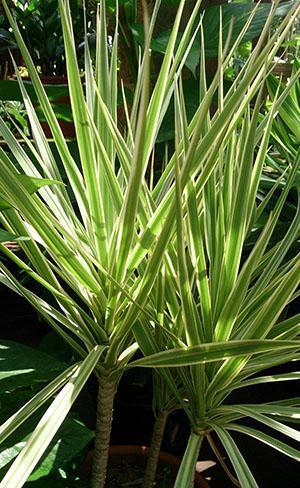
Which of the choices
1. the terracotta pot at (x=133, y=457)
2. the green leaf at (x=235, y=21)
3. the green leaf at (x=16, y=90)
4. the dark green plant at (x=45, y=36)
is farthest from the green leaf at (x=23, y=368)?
the dark green plant at (x=45, y=36)

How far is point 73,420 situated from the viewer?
0.79 metres

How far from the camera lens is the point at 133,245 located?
2.53 ft

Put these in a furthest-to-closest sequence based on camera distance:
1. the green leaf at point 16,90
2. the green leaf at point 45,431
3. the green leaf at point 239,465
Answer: the green leaf at point 16,90 < the green leaf at point 239,465 < the green leaf at point 45,431

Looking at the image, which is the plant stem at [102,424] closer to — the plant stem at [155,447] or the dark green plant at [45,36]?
the plant stem at [155,447]

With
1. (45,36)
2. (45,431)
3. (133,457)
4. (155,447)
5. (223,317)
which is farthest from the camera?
(45,36)

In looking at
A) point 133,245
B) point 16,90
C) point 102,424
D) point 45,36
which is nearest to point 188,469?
point 102,424

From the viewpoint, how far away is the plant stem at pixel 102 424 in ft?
2.49

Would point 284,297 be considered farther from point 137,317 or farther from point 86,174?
point 86,174

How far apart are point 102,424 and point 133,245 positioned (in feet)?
0.78

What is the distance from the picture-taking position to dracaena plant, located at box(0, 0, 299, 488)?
0.61 meters

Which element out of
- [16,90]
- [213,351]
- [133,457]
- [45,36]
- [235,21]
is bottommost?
[133,457]

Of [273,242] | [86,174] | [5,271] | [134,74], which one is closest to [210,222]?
[86,174]

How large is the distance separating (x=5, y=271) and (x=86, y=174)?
165mm

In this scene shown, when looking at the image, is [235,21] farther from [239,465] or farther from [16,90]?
[239,465]
